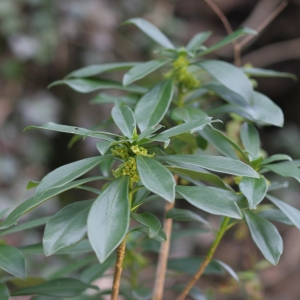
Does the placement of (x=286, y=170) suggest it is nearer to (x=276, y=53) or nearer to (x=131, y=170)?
(x=131, y=170)

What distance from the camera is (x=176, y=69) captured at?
85 centimetres

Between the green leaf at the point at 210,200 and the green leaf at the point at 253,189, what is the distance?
0.04 meters

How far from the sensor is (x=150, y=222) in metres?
0.55

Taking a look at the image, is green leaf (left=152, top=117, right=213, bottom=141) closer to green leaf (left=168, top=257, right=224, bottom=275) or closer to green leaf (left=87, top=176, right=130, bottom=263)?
green leaf (left=87, top=176, right=130, bottom=263)

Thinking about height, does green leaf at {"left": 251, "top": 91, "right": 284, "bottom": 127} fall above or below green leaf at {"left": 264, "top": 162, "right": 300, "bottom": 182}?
above

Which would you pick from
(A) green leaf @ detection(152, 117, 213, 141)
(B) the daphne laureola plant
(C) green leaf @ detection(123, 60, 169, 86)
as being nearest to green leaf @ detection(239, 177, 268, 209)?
(B) the daphne laureola plant

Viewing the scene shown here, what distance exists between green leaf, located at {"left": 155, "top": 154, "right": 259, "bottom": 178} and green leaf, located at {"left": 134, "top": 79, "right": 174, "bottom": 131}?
138 millimetres

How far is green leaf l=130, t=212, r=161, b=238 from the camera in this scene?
531 mm

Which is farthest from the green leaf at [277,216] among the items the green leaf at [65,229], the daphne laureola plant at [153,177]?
the green leaf at [65,229]

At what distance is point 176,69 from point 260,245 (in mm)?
387

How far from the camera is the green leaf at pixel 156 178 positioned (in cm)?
47

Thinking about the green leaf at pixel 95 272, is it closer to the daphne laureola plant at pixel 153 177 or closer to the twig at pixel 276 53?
the daphne laureola plant at pixel 153 177

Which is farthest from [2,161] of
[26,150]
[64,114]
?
[64,114]

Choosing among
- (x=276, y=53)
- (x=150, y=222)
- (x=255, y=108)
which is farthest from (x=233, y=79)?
(x=276, y=53)
